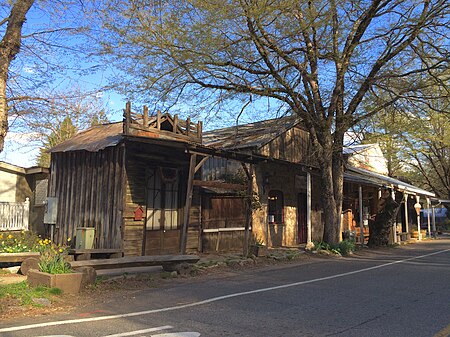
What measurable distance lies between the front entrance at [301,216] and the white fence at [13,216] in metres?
11.8

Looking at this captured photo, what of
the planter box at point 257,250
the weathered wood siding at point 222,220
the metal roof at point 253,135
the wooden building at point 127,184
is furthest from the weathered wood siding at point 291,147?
the planter box at point 257,250

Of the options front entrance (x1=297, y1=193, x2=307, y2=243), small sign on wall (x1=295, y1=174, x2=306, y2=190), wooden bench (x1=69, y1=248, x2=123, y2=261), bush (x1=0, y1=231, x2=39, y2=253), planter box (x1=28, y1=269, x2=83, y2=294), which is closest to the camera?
planter box (x1=28, y1=269, x2=83, y2=294)

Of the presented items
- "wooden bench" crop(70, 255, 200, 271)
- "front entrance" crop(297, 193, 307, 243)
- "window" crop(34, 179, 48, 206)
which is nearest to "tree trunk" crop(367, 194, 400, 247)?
"front entrance" crop(297, 193, 307, 243)

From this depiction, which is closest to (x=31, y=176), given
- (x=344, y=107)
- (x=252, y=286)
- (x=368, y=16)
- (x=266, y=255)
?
(x=266, y=255)

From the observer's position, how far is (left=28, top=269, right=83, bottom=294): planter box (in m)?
7.73

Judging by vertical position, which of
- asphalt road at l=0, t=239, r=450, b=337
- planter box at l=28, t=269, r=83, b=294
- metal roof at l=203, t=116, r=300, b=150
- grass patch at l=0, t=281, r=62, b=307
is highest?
metal roof at l=203, t=116, r=300, b=150

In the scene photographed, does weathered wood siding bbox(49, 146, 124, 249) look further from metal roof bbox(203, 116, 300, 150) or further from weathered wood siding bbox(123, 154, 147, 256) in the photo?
metal roof bbox(203, 116, 300, 150)

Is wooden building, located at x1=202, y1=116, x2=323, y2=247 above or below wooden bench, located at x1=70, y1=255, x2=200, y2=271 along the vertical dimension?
above

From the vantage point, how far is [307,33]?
14.3 meters

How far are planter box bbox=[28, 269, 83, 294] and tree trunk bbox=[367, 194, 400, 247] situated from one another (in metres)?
16.4

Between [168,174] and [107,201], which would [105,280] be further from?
[168,174]

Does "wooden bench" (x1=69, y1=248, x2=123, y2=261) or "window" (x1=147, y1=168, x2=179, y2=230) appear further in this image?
"window" (x1=147, y1=168, x2=179, y2=230)

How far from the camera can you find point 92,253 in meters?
10.9

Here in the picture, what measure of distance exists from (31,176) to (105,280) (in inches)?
401
